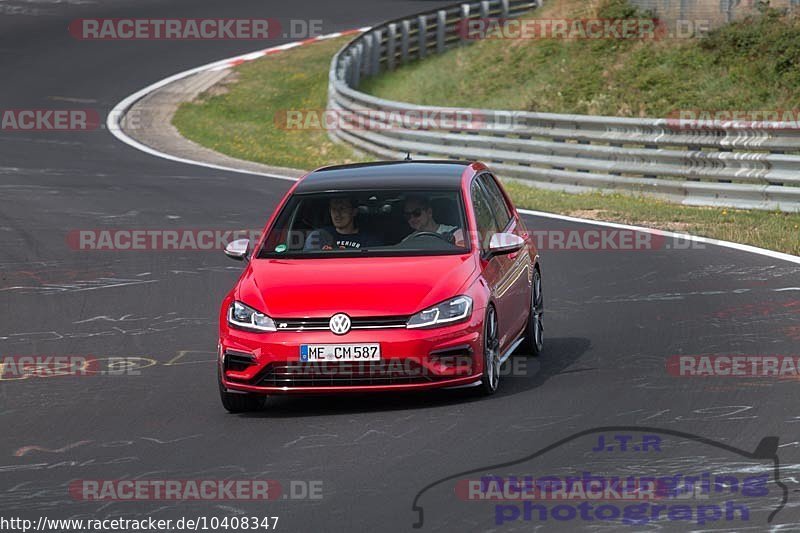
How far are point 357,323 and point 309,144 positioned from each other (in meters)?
21.2

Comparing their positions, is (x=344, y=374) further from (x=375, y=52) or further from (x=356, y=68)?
(x=375, y=52)

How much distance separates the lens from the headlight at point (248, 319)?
387 inches

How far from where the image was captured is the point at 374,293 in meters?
9.84

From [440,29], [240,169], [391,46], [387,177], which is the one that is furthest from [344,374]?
[440,29]

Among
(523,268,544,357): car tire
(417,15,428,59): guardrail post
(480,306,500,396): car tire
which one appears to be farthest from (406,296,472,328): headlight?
(417,15,428,59): guardrail post

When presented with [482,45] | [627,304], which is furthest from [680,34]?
[627,304]

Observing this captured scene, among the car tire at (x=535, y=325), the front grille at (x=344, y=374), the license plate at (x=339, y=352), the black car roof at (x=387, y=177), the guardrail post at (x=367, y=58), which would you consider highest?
the black car roof at (x=387, y=177)

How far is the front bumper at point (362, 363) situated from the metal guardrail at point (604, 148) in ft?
34.9

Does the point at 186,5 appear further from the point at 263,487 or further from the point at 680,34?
the point at 263,487

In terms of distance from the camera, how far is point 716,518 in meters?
7.08

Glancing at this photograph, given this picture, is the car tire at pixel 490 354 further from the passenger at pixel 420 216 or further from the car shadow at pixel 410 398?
the passenger at pixel 420 216

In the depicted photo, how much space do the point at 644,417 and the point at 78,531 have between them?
11.9ft

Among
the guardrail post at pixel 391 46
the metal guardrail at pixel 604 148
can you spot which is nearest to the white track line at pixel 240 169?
the metal guardrail at pixel 604 148

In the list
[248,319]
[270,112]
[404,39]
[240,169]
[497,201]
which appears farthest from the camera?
[404,39]
